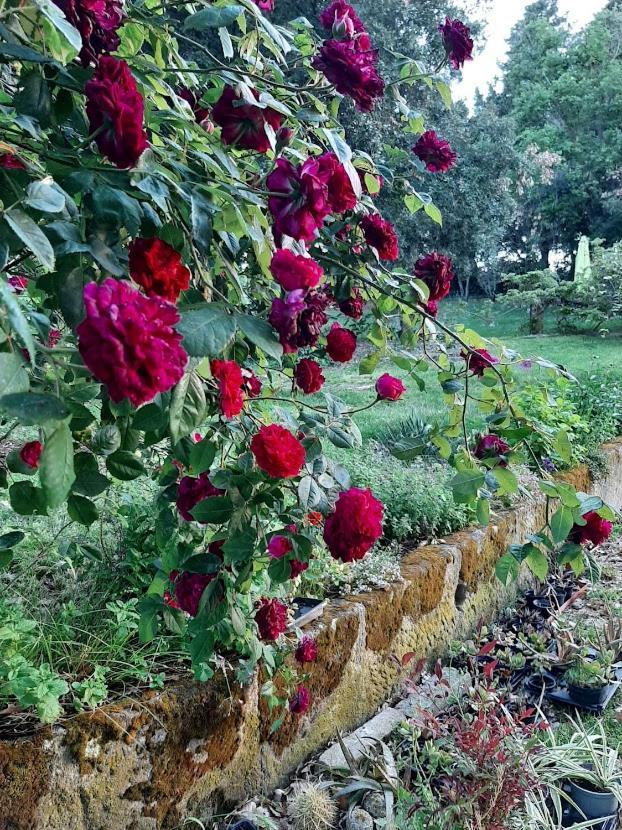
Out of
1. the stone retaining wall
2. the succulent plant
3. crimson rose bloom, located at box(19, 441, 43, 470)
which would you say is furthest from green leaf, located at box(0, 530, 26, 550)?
the succulent plant

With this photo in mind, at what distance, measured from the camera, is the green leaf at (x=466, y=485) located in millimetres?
1146

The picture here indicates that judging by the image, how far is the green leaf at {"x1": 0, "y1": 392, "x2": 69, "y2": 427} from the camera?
510 millimetres

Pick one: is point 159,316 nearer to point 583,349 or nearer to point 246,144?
point 246,144

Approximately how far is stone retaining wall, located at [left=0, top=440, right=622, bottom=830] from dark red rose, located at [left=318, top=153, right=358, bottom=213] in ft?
3.66

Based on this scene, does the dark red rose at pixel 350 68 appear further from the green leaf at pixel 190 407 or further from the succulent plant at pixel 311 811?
the succulent plant at pixel 311 811

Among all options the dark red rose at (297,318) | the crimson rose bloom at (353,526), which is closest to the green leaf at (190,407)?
the dark red rose at (297,318)

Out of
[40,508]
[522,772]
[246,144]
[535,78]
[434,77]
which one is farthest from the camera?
[535,78]

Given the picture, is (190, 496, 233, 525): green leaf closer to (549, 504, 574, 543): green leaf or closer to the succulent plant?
(549, 504, 574, 543): green leaf

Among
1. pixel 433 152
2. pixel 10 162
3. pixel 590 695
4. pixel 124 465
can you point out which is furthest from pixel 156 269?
pixel 590 695

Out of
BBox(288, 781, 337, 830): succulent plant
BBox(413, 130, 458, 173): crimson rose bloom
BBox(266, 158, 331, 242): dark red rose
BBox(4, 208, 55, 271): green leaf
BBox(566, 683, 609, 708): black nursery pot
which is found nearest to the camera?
BBox(4, 208, 55, 271): green leaf

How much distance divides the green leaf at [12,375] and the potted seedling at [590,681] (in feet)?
7.22

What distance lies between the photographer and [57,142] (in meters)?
0.86

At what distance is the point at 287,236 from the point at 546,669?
2.09 m

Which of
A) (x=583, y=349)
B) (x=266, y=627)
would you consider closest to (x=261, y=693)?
(x=266, y=627)
